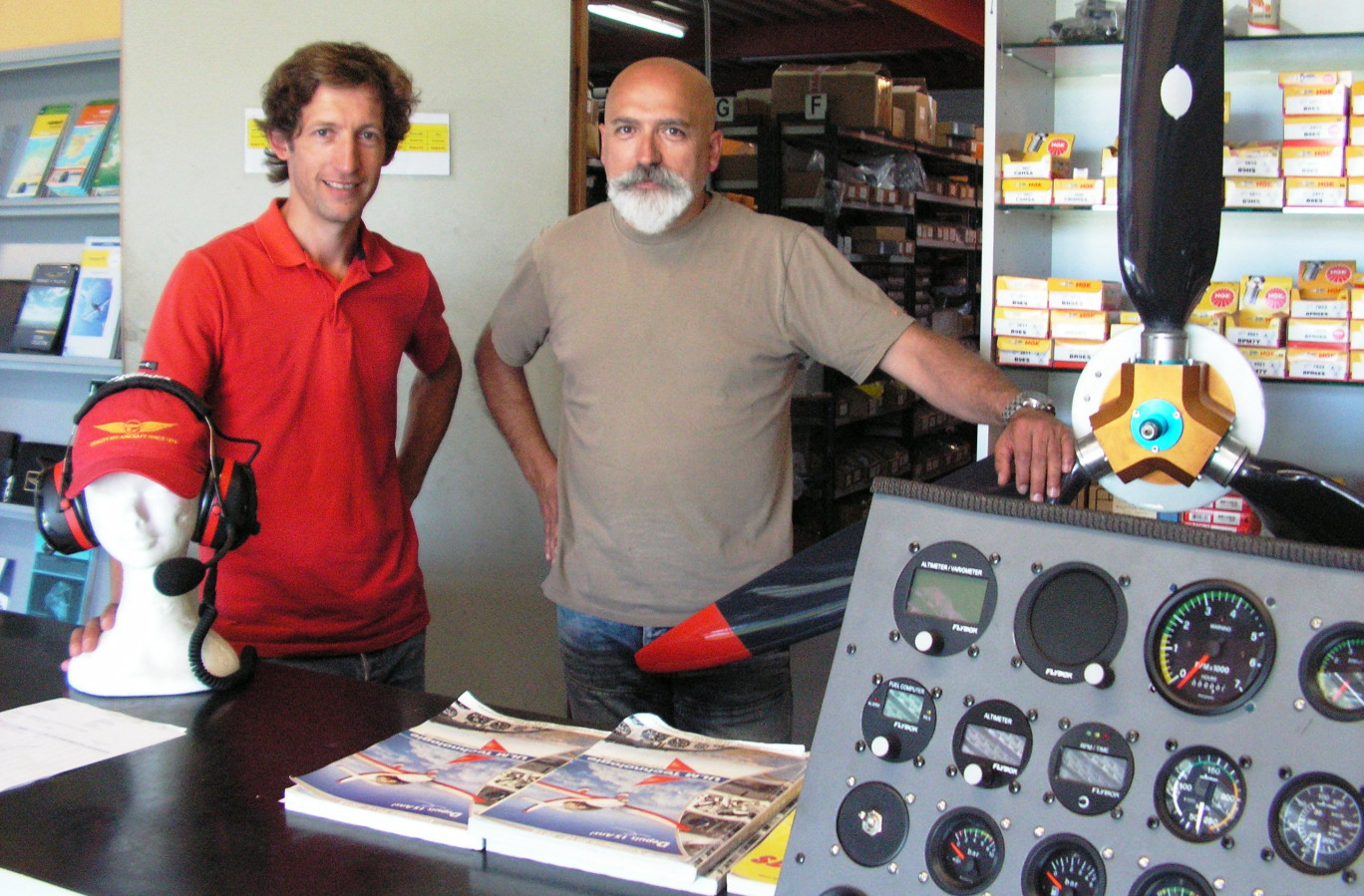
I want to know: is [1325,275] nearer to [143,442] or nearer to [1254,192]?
[1254,192]

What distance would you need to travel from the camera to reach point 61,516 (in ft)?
5.38

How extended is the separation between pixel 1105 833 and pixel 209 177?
3229 millimetres

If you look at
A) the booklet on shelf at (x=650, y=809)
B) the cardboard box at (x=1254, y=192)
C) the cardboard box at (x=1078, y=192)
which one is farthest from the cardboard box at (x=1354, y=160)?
the booklet on shelf at (x=650, y=809)

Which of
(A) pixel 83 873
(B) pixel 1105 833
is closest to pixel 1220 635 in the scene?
(B) pixel 1105 833

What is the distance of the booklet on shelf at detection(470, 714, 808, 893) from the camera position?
1220 mm

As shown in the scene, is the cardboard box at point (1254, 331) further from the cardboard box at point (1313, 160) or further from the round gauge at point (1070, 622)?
the round gauge at point (1070, 622)

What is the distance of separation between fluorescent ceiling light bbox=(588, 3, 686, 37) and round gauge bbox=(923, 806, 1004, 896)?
383 inches

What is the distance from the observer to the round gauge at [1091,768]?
90cm

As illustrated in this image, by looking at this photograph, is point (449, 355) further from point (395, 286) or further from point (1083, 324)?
point (1083, 324)

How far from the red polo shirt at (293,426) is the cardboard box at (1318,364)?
1.79 metres

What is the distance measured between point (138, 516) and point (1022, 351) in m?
1.75

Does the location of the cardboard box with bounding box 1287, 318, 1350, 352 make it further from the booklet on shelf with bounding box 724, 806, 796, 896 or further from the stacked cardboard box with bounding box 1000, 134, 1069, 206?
the booklet on shelf with bounding box 724, 806, 796, 896

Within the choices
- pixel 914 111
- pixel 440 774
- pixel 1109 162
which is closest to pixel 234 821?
pixel 440 774

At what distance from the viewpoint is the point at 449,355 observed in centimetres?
262
